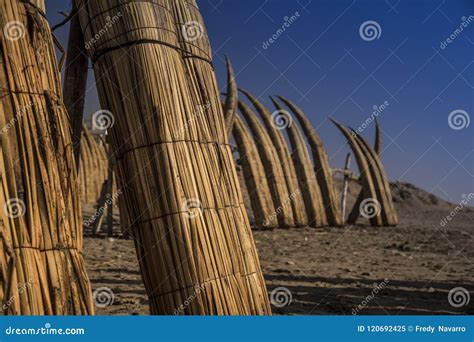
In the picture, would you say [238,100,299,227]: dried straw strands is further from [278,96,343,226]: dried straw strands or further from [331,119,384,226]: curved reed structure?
[331,119,384,226]: curved reed structure

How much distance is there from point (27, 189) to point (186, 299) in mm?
847

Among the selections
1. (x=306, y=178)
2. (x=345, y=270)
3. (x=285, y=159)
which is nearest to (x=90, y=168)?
(x=285, y=159)

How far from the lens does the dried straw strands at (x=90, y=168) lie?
Answer: 51.2 ft

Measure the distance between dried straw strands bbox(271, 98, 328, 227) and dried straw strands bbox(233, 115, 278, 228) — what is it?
1.25 meters

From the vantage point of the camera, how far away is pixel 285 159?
1376cm

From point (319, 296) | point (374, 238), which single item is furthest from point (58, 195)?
point (374, 238)

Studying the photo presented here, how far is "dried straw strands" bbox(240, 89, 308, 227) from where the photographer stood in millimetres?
13633

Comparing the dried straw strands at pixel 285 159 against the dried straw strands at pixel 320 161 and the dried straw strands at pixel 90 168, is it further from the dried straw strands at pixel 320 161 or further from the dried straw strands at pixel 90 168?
the dried straw strands at pixel 90 168

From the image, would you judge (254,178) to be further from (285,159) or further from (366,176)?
(366,176)

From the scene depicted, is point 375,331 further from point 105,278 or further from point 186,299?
point 105,278

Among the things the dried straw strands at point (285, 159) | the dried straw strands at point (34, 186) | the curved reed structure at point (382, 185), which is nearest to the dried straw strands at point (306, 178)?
the dried straw strands at point (285, 159)

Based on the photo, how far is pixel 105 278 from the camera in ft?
22.6

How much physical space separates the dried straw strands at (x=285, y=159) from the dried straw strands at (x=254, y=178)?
0.87m

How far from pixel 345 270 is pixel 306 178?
560cm
